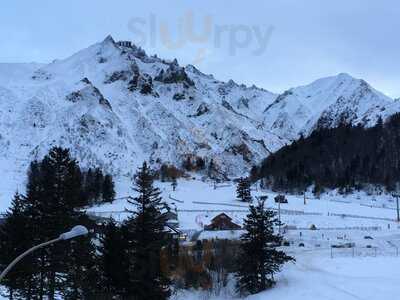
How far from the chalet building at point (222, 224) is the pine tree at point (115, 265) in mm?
47019

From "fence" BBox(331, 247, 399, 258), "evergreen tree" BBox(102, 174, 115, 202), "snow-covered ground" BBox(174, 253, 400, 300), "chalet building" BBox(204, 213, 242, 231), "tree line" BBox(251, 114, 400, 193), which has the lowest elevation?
"snow-covered ground" BBox(174, 253, 400, 300)

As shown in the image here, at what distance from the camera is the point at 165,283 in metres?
35.1

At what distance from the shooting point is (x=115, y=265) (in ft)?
116

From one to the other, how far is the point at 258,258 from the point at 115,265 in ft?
72.7

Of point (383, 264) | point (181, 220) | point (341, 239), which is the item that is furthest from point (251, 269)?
point (181, 220)

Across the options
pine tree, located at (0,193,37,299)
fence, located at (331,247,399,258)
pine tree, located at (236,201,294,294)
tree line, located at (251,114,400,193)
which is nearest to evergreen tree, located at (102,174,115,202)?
tree line, located at (251,114,400,193)

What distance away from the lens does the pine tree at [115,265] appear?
1379 inches

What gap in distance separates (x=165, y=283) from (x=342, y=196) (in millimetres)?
112664

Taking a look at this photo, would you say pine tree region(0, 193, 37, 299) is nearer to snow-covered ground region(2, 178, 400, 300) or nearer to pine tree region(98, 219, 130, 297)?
pine tree region(98, 219, 130, 297)

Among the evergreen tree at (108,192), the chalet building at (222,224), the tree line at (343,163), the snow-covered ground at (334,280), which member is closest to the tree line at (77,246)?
the snow-covered ground at (334,280)

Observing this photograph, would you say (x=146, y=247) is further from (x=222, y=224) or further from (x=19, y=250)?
(x=222, y=224)

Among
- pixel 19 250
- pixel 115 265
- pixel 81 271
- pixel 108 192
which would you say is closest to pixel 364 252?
pixel 115 265

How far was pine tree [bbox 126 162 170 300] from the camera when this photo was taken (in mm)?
34250

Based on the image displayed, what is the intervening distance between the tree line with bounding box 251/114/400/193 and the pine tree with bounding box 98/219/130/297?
4623 inches
